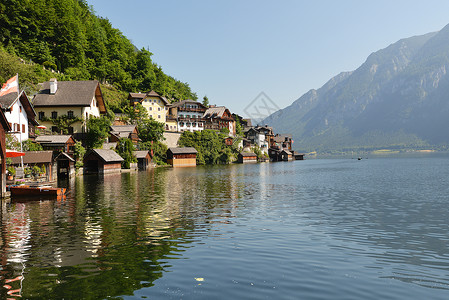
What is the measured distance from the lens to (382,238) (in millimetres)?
18781

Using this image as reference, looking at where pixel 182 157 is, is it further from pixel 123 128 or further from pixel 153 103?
pixel 123 128

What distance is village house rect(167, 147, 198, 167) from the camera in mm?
121688

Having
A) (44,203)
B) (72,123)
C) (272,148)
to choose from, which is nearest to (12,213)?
(44,203)

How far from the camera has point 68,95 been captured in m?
78.8

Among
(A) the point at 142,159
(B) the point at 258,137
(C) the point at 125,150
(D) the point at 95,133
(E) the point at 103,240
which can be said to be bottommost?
(E) the point at 103,240

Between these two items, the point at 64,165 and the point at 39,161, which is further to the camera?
the point at 64,165

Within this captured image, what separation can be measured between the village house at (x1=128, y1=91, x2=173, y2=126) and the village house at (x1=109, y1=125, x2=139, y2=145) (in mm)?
24402

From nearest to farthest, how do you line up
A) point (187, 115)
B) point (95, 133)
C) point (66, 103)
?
point (66, 103) < point (95, 133) < point (187, 115)

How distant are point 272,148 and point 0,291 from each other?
7292 inches

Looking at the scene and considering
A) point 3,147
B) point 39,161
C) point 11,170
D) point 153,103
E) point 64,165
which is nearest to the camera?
point 3,147

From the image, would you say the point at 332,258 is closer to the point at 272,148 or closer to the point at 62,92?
the point at 62,92

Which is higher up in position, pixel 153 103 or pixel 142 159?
pixel 153 103

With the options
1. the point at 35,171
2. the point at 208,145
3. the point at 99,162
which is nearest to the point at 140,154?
the point at 99,162

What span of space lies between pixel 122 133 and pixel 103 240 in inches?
3255
